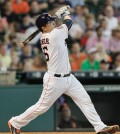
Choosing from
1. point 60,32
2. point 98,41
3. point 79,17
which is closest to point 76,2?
point 79,17

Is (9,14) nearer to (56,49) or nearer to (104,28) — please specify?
(104,28)

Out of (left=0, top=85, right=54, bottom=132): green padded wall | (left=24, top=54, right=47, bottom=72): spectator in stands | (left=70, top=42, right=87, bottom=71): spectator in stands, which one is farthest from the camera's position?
(left=70, top=42, right=87, bottom=71): spectator in stands

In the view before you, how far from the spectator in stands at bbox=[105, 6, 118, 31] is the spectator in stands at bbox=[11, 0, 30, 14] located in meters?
1.88

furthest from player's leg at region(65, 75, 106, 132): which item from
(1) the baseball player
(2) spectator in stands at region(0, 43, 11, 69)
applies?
(2) spectator in stands at region(0, 43, 11, 69)

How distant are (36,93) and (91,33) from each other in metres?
2.78

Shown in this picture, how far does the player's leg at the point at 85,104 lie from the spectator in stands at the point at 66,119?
162 centimetres

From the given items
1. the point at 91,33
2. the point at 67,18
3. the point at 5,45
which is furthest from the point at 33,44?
the point at 67,18

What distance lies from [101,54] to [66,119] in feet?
6.50

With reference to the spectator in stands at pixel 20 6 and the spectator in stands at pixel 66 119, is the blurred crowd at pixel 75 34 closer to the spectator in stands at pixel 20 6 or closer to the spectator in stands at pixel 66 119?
the spectator in stands at pixel 20 6

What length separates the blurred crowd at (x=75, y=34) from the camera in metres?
10.3

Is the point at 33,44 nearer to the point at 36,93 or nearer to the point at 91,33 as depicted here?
the point at 91,33

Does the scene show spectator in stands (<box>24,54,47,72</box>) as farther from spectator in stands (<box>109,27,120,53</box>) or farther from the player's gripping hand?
the player's gripping hand

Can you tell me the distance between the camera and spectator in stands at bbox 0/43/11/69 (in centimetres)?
1055

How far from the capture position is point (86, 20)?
11.6 meters
